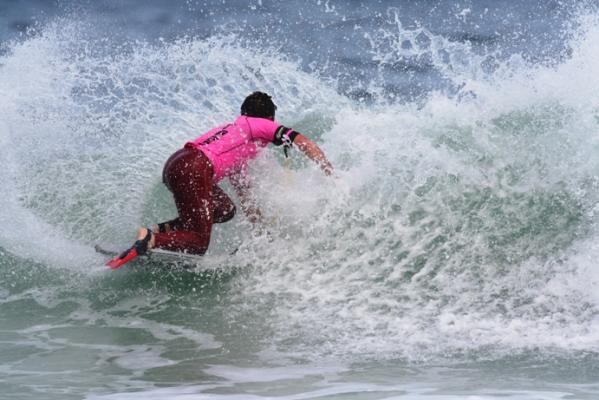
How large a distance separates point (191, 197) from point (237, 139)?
594 mm

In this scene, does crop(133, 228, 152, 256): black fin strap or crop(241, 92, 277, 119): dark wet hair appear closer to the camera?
crop(133, 228, 152, 256): black fin strap

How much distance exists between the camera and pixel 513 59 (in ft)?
27.5

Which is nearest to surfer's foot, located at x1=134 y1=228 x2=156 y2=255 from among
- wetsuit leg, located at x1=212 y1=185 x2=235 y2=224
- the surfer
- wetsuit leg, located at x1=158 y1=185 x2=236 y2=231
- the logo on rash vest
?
the surfer

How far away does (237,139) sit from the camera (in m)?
6.25

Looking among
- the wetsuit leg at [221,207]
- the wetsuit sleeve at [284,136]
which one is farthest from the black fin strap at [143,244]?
the wetsuit sleeve at [284,136]

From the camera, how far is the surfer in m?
6.09

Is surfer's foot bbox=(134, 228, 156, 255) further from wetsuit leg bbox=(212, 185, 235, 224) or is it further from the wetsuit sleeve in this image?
the wetsuit sleeve

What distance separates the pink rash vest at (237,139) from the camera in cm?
621

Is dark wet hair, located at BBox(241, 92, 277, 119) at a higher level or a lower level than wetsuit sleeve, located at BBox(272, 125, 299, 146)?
higher

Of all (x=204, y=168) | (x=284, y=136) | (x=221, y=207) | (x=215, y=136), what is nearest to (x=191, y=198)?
(x=204, y=168)

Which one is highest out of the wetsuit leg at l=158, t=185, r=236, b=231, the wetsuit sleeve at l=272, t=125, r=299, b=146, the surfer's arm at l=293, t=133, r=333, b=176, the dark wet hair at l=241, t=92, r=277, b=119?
the dark wet hair at l=241, t=92, r=277, b=119

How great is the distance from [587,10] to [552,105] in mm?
1230

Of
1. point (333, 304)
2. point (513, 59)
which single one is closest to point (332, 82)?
point (513, 59)

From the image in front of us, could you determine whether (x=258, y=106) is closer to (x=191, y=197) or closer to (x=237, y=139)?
(x=237, y=139)
